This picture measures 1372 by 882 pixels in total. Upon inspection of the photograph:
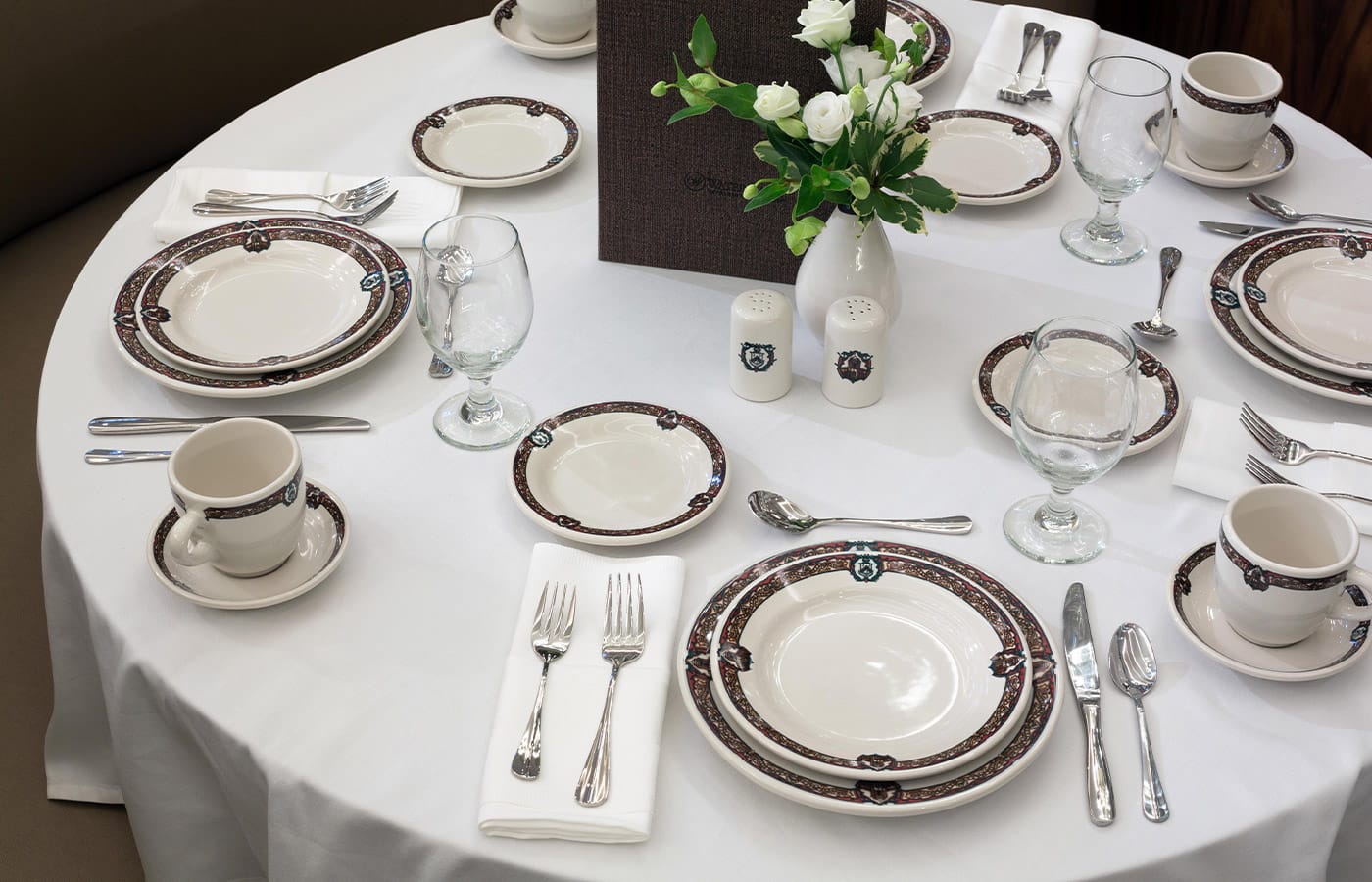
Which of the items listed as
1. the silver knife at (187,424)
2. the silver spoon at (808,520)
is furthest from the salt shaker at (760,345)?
the silver knife at (187,424)

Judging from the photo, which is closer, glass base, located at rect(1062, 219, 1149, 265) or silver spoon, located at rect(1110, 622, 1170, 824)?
Result: silver spoon, located at rect(1110, 622, 1170, 824)

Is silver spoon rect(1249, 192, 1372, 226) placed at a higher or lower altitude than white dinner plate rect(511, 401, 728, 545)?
higher

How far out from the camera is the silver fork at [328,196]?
1584 millimetres

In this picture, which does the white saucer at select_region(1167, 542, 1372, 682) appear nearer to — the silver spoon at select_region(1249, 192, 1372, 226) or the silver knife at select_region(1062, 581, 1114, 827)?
the silver knife at select_region(1062, 581, 1114, 827)

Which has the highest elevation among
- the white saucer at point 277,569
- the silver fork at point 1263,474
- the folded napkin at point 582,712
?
the silver fork at point 1263,474

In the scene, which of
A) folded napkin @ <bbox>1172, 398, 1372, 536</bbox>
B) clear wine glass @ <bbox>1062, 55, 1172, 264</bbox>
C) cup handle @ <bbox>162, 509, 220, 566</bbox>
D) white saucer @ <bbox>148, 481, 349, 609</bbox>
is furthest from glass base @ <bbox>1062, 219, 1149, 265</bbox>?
cup handle @ <bbox>162, 509, 220, 566</bbox>

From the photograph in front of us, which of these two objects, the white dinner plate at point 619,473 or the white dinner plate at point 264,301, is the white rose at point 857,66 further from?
the white dinner plate at point 264,301

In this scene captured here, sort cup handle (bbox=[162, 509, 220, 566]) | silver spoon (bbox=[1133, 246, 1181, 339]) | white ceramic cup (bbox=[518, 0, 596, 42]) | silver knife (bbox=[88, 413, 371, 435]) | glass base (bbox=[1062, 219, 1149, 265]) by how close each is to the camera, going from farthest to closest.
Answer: white ceramic cup (bbox=[518, 0, 596, 42]), glass base (bbox=[1062, 219, 1149, 265]), silver spoon (bbox=[1133, 246, 1181, 339]), silver knife (bbox=[88, 413, 371, 435]), cup handle (bbox=[162, 509, 220, 566])

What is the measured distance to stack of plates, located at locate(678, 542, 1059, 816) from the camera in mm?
934

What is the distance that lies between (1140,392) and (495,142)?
0.90 m

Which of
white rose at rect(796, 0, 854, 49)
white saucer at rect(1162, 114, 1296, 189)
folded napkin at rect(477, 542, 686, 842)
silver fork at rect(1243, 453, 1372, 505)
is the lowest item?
folded napkin at rect(477, 542, 686, 842)

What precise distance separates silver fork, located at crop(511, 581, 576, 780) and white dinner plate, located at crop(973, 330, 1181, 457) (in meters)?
0.47

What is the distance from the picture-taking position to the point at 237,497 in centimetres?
108

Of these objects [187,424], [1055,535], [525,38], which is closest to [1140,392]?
[1055,535]
